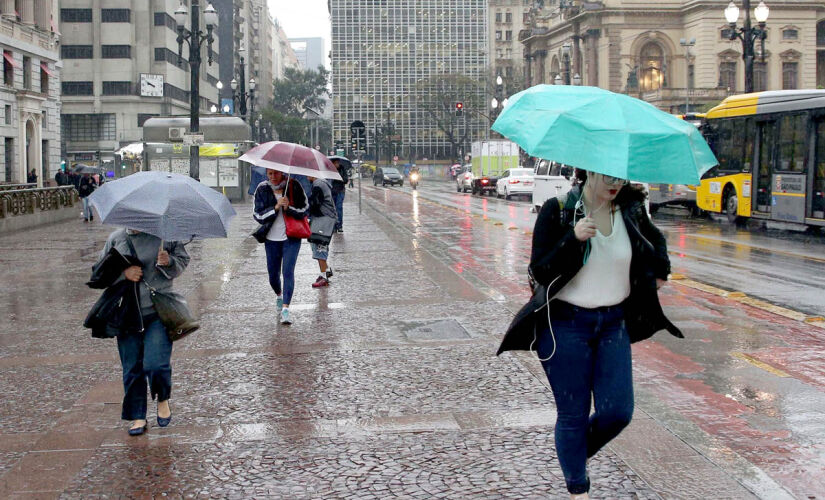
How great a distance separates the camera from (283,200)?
9.82m

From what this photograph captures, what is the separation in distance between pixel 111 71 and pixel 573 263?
75957mm

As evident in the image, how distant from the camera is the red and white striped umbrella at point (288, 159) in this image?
31.1ft

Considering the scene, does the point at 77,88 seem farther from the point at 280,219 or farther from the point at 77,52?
the point at 280,219

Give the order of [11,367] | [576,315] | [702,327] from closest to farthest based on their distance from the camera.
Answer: [576,315]
[11,367]
[702,327]

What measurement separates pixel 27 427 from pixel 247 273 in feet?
27.6

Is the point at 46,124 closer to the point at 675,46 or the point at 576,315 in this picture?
the point at 576,315

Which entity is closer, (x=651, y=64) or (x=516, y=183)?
(x=516, y=183)

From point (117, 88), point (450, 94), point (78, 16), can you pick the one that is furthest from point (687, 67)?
point (78, 16)

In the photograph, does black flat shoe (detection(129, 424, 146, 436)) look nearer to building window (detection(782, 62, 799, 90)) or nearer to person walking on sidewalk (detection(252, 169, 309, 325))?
person walking on sidewalk (detection(252, 169, 309, 325))

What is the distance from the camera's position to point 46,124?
50.0 metres

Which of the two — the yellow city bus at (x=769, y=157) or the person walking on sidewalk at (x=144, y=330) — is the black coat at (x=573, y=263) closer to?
the person walking on sidewalk at (x=144, y=330)

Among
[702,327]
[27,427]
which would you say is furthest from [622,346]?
[702,327]

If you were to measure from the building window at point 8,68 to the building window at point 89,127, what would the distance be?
31.8 m

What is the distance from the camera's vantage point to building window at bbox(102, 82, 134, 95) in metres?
75.2
